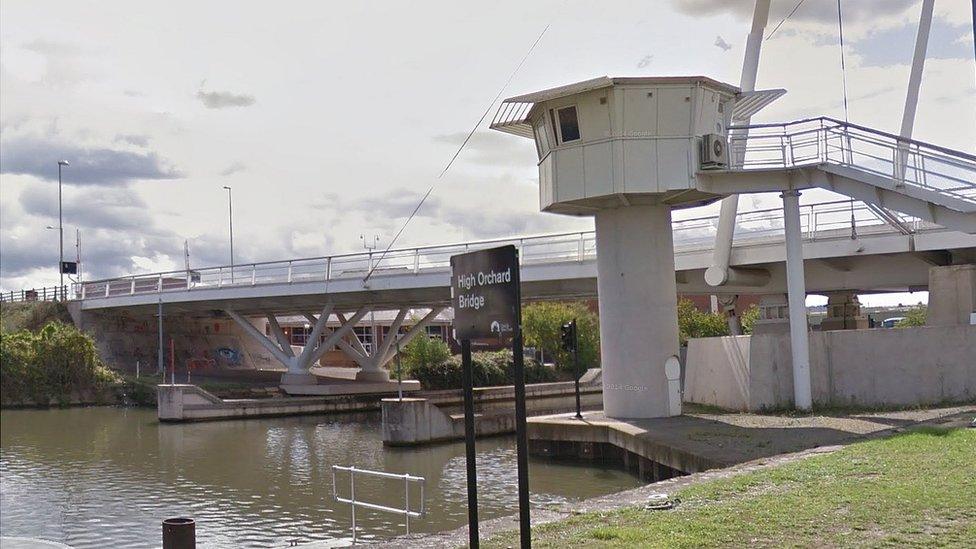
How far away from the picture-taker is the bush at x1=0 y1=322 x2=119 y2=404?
30.6ft

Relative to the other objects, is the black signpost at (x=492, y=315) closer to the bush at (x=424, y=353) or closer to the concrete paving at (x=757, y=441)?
the concrete paving at (x=757, y=441)

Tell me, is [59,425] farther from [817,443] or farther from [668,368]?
[817,443]

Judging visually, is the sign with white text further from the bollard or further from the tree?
the tree

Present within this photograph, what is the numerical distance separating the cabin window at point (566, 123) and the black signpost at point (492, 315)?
19.2 m

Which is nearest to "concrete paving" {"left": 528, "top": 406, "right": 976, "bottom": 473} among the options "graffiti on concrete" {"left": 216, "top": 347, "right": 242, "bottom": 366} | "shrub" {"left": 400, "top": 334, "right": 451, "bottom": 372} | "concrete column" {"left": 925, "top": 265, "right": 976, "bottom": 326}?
"concrete column" {"left": 925, "top": 265, "right": 976, "bottom": 326}

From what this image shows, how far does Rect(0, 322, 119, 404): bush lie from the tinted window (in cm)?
1367

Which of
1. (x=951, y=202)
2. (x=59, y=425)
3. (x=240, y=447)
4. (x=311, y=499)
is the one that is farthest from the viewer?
(x=59, y=425)

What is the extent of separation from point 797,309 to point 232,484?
600 inches

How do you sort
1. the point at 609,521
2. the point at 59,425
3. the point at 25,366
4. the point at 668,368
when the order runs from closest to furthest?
1. the point at 609,521
2. the point at 25,366
3. the point at 668,368
4. the point at 59,425

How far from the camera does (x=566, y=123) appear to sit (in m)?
27.4

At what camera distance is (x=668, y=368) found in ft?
90.9

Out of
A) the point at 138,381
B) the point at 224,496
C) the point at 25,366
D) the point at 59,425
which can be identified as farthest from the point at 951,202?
the point at 138,381

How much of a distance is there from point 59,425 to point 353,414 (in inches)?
618

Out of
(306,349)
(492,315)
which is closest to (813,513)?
(492,315)
